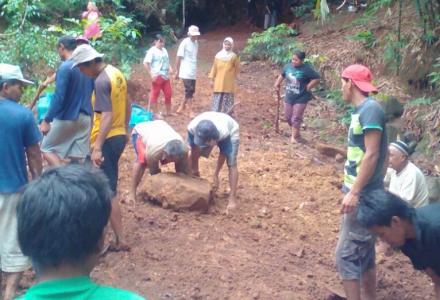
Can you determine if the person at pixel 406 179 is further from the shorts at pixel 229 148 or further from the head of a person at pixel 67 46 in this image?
the head of a person at pixel 67 46

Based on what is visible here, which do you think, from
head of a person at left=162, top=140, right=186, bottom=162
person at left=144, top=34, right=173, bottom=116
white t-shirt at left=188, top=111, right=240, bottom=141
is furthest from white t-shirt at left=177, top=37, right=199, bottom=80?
head of a person at left=162, top=140, right=186, bottom=162

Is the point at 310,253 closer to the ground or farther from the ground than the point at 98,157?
closer to the ground

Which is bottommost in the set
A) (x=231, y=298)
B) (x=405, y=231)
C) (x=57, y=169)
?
(x=231, y=298)

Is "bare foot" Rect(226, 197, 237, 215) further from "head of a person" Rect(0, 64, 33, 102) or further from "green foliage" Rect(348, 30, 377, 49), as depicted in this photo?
"green foliage" Rect(348, 30, 377, 49)

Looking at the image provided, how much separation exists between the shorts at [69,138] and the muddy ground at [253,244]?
94cm

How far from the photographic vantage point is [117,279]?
5.83 metres

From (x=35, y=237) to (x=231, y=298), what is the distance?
12.5ft

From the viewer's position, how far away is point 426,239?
3787 mm

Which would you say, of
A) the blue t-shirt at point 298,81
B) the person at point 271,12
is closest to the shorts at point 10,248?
the blue t-shirt at point 298,81

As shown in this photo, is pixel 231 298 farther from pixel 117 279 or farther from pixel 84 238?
pixel 84 238

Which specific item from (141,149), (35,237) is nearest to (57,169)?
(35,237)

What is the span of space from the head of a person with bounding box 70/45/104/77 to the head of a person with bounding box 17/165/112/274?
355 cm

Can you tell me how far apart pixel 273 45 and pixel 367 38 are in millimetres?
3158

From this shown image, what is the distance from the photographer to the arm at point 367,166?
4.78 m
